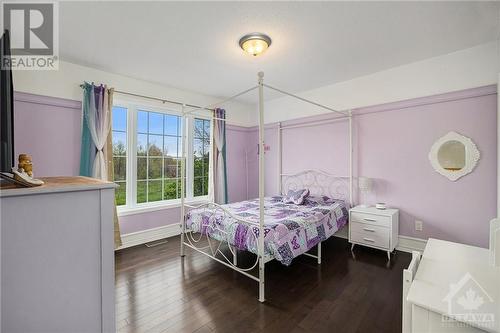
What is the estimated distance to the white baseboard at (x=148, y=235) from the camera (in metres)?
3.38

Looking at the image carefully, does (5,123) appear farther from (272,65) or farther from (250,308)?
(272,65)

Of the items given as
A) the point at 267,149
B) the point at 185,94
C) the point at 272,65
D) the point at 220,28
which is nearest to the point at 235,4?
the point at 220,28

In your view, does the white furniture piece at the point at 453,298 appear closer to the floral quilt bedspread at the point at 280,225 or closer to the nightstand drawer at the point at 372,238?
the floral quilt bedspread at the point at 280,225

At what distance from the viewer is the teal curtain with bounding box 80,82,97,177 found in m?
2.93

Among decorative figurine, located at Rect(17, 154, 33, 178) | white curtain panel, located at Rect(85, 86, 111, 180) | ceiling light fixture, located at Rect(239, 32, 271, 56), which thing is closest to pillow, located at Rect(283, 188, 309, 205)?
ceiling light fixture, located at Rect(239, 32, 271, 56)

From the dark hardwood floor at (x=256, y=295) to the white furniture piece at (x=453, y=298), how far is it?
77 centimetres

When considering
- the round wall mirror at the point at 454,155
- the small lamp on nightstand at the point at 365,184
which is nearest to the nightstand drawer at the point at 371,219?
the small lamp on nightstand at the point at 365,184

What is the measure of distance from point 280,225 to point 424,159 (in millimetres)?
2218

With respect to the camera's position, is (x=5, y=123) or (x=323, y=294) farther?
(x=323, y=294)

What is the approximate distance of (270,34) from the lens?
2311mm

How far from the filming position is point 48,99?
2748 mm

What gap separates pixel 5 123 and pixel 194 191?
342 cm

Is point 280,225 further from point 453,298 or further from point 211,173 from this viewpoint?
point 211,173

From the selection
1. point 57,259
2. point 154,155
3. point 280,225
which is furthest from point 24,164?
point 154,155
